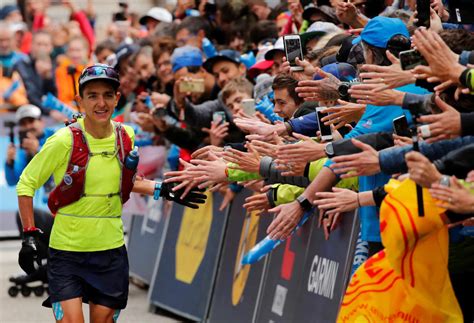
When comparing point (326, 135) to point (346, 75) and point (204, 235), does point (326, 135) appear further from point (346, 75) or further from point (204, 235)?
point (204, 235)

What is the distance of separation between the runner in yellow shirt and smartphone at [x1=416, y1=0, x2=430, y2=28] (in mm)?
2632

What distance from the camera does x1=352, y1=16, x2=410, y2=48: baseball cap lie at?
7.59 metres

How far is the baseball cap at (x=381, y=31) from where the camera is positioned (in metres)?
7.59

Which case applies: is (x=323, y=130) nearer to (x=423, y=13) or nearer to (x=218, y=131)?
(x=423, y=13)

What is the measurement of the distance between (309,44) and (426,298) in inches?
158

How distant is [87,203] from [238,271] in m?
2.97

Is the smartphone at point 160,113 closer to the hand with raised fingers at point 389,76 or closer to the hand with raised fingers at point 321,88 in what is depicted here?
the hand with raised fingers at point 321,88

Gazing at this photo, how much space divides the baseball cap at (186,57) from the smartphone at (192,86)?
0.57 metres

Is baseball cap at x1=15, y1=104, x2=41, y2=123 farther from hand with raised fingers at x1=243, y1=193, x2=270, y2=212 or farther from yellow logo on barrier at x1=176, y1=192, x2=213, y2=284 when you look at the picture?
hand with raised fingers at x1=243, y1=193, x2=270, y2=212

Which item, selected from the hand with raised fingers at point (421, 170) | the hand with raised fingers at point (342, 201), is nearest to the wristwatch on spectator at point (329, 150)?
the hand with raised fingers at point (342, 201)

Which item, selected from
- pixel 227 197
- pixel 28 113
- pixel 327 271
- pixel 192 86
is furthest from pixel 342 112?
pixel 28 113

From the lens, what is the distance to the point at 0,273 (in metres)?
16.6

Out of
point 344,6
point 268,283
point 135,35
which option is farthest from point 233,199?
point 135,35

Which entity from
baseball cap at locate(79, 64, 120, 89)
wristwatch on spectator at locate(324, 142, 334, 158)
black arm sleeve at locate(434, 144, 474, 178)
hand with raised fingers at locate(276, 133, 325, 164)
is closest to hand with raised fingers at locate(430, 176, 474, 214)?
black arm sleeve at locate(434, 144, 474, 178)
